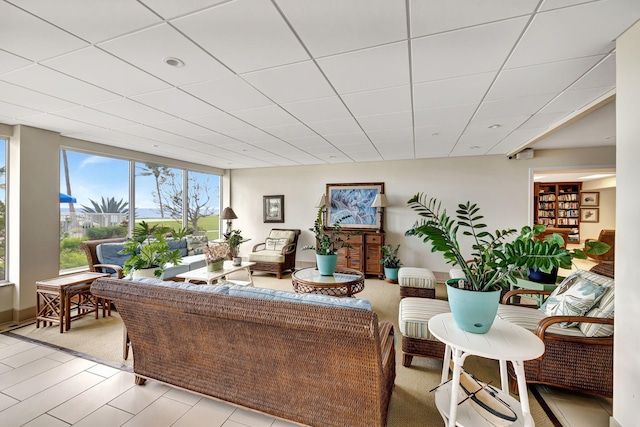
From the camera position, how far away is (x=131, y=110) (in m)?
2.88

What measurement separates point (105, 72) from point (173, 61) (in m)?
0.60

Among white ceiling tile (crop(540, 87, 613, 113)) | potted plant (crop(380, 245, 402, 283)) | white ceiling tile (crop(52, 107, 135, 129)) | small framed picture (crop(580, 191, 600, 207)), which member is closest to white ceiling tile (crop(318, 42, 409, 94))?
white ceiling tile (crop(540, 87, 613, 113))

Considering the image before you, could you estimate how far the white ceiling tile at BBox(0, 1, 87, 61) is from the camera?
4.82 feet

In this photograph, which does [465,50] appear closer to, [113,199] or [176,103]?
[176,103]

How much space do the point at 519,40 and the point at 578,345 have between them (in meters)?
2.05

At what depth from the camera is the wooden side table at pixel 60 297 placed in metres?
3.13

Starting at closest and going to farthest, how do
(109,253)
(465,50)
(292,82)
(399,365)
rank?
(465,50) → (292,82) → (399,365) → (109,253)

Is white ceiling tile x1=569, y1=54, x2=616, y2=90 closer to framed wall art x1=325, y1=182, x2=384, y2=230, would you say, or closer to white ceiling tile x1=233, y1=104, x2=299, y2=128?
white ceiling tile x1=233, y1=104, x2=299, y2=128

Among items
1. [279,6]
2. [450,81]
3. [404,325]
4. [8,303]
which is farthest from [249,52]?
[8,303]

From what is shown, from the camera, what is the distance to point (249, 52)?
71.1 inches

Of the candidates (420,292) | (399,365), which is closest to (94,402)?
(399,365)

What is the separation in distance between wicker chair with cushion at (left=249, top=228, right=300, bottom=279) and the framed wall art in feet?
2.95

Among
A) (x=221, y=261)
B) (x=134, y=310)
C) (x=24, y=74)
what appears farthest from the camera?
(x=221, y=261)

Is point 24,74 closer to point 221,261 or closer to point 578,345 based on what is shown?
point 221,261
